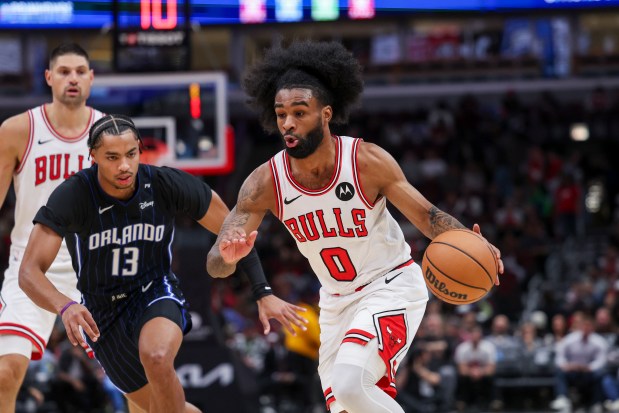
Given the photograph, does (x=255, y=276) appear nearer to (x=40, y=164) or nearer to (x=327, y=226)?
(x=327, y=226)

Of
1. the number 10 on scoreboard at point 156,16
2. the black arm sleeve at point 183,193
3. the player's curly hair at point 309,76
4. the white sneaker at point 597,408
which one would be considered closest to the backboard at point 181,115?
the number 10 on scoreboard at point 156,16

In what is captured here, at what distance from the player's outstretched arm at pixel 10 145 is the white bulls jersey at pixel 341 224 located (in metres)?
1.86

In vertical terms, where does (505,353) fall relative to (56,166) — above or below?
below

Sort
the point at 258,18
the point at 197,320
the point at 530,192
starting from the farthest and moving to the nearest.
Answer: the point at 530,192 → the point at 258,18 → the point at 197,320

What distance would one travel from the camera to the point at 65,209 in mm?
5844

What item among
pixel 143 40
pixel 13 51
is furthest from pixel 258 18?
pixel 143 40

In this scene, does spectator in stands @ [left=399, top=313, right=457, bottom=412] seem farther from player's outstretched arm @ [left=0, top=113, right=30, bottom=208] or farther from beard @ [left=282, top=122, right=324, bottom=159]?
beard @ [left=282, top=122, right=324, bottom=159]

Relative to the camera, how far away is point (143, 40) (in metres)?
12.5

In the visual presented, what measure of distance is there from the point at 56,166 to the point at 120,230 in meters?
1.18

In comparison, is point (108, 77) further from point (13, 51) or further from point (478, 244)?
point (13, 51)

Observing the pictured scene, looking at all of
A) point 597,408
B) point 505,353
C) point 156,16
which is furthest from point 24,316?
point 597,408

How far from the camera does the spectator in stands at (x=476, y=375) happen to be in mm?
14820

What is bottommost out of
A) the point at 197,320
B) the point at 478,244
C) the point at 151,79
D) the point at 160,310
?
the point at 197,320

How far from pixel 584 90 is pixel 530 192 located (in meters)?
3.07
